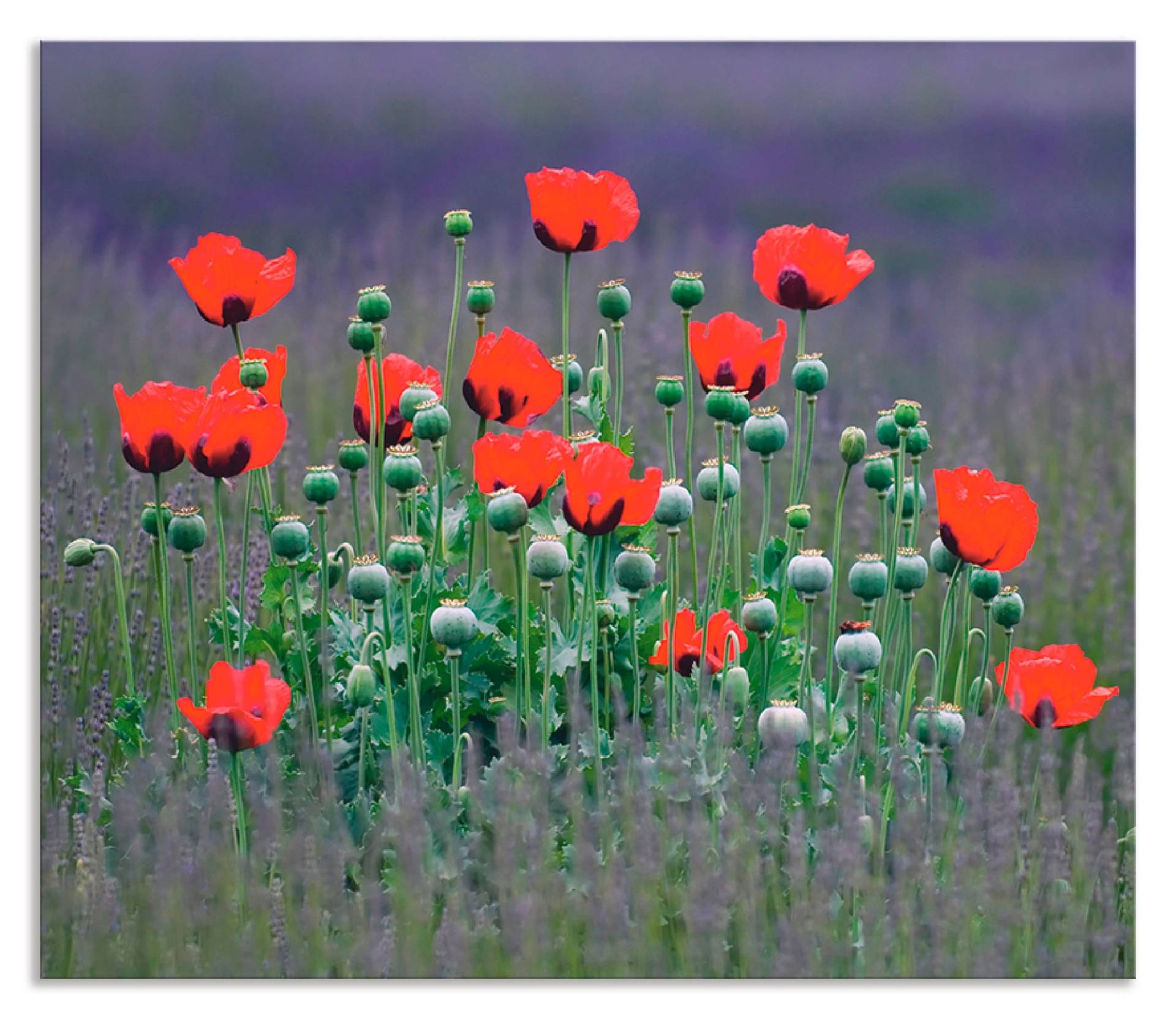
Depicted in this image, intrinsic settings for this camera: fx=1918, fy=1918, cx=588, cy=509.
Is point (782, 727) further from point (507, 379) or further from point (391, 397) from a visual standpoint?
point (391, 397)

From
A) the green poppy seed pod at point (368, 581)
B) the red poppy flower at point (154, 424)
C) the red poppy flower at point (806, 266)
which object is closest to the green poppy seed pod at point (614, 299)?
the red poppy flower at point (806, 266)

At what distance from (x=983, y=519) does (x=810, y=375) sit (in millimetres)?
338

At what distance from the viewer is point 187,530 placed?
2643 millimetres

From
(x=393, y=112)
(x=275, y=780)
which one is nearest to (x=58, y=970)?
(x=275, y=780)

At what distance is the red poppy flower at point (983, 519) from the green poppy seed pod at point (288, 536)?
901mm

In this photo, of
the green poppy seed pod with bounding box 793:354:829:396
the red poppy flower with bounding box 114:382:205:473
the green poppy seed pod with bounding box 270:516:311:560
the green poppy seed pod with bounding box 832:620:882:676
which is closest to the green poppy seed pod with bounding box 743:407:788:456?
the green poppy seed pod with bounding box 793:354:829:396

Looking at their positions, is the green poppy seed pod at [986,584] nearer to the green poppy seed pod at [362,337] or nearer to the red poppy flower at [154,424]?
the green poppy seed pod at [362,337]

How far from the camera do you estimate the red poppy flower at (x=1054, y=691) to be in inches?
111

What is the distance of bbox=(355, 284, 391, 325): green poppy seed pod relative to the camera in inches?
103

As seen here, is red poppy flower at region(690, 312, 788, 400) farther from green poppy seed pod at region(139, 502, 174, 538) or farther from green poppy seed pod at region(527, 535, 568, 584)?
green poppy seed pod at region(139, 502, 174, 538)

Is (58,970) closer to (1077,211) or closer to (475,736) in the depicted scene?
(475,736)

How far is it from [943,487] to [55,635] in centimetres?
141

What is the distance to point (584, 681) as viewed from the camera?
2928 millimetres

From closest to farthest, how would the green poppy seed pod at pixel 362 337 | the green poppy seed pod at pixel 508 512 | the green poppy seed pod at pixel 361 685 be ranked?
the green poppy seed pod at pixel 508 512, the green poppy seed pod at pixel 361 685, the green poppy seed pod at pixel 362 337
